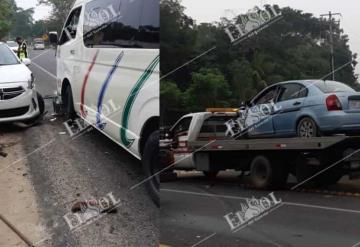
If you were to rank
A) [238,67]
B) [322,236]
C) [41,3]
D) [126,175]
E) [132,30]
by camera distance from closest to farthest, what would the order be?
[322,236], [238,67], [132,30], [126,175], [41,3]

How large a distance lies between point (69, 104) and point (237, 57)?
176 centimetres

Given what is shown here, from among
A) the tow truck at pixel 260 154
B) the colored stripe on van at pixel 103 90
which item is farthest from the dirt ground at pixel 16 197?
the tow truck at pixel 260 154

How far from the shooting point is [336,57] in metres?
1.10

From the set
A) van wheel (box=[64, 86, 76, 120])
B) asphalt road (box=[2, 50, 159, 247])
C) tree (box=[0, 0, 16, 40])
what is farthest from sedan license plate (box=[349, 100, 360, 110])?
tree (box=[0, 0, 16, 40])

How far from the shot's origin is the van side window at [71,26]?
8.19 feet

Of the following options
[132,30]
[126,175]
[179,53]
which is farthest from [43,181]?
[179,53]

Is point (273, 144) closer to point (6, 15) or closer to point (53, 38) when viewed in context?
point (53, 38)

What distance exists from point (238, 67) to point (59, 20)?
6.76 feet

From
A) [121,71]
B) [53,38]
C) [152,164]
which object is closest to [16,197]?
[53,38]

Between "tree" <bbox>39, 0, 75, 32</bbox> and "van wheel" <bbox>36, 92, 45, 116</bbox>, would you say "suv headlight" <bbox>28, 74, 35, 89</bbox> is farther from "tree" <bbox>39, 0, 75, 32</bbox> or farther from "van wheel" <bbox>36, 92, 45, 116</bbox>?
"tree" <bbox>39, 0, 75, 32</bbox>

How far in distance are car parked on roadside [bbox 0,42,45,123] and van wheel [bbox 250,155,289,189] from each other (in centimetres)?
213

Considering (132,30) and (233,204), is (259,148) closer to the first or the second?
(233,204)

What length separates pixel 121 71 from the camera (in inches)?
67.1

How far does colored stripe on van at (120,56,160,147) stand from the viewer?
1.41m
